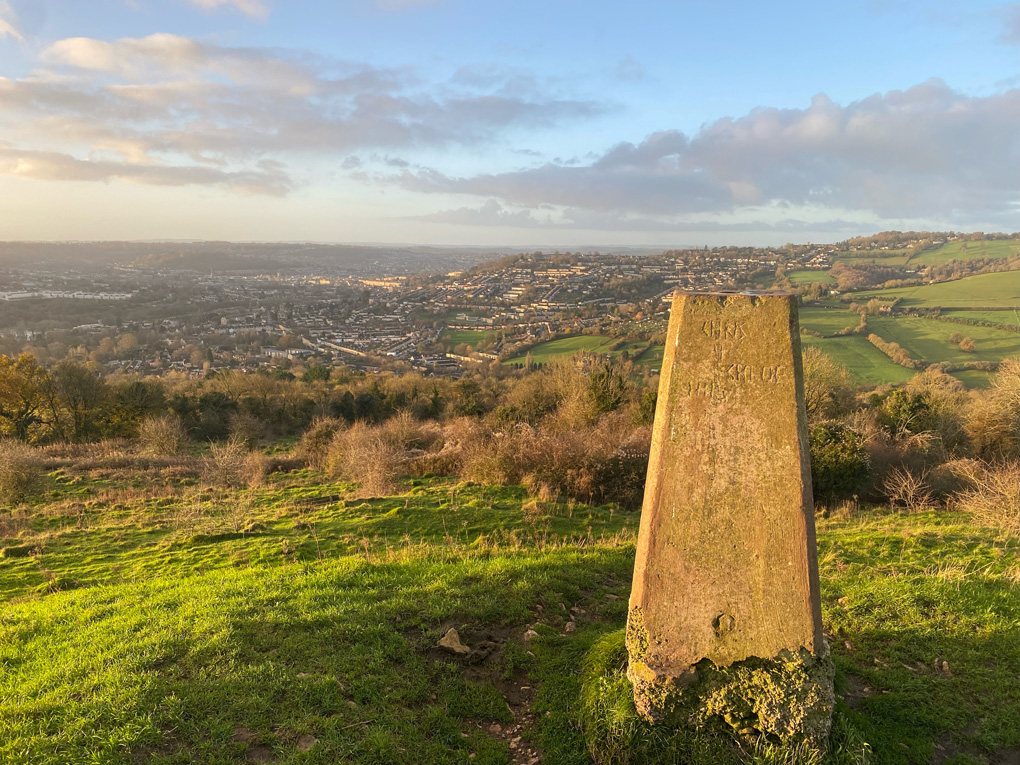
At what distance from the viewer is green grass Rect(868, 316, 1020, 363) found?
1454 inches

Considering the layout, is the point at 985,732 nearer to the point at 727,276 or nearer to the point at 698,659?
the point at 698,659

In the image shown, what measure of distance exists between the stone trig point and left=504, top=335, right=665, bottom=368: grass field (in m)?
35.7

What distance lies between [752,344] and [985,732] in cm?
419

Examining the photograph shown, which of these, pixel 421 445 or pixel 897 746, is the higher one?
pixel 897 746

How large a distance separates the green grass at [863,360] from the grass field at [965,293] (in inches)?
584

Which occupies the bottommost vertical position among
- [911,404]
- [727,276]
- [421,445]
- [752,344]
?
[421,445]

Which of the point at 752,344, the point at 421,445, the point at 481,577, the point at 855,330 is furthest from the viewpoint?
the point at 855,330

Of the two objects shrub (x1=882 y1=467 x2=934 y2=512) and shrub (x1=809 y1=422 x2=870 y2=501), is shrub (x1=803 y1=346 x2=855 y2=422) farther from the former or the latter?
shrub (x1=809 y1=422 x2=870 y2=501)

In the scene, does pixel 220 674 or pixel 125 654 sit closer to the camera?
pixel 220 674

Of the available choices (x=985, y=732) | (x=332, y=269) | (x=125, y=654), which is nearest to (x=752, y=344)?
(x=985, y=732)

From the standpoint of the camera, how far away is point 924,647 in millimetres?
5531

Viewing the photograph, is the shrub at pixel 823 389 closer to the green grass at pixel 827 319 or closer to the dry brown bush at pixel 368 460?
the green grass at pixel 827 319

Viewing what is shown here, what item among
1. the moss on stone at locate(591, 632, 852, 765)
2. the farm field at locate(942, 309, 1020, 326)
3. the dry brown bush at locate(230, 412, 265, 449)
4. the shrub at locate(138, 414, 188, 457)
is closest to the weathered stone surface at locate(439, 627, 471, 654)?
the moss on stone at locate(591, 632, 852, 765)

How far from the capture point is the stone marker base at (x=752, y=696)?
12.7ft
